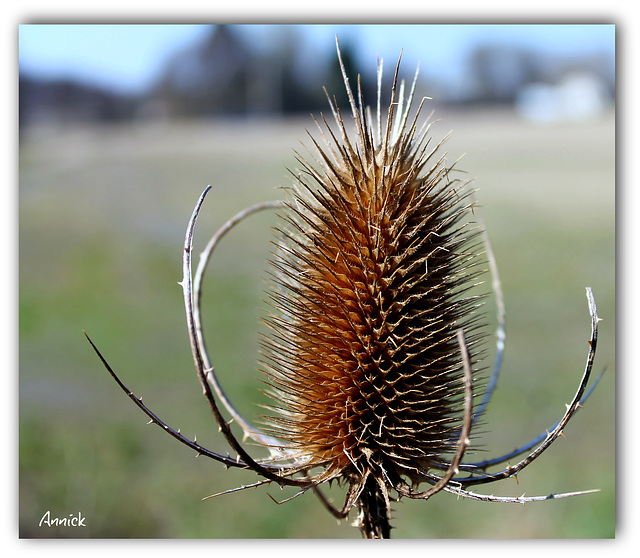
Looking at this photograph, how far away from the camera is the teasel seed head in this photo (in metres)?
1.37

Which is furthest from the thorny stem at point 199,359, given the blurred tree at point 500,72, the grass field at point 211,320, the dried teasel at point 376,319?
the blurred tree at point 500,72

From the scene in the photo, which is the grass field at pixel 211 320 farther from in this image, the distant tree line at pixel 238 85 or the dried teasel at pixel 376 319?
the dried teasel at pixel 376 319

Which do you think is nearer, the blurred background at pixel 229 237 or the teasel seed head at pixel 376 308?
the teasel seed head at pixel 376 308

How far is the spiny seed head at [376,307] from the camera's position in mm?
1373

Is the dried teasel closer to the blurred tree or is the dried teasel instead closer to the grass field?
the grass field

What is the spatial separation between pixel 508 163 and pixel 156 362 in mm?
3908

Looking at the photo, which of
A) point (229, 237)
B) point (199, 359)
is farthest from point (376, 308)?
point (229, 237)

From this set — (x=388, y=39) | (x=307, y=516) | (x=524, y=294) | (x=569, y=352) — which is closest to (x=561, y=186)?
(x=524, y=294)

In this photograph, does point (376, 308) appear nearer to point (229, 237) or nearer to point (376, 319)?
point (376, 319)

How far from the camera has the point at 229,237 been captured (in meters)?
8.00

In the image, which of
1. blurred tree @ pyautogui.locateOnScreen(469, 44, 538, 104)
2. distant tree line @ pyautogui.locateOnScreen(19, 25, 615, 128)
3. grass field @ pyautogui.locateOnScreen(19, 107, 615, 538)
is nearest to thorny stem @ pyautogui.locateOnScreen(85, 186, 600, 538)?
grass field @ pyautogui.locateOnScreen(19, 107, 615, 538)

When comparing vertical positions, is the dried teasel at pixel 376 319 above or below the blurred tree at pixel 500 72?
below

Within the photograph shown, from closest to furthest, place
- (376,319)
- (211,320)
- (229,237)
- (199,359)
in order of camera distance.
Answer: (199,359)
(376,319)
(211,320)
(229,237)

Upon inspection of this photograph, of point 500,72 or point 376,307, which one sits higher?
point 500,72
